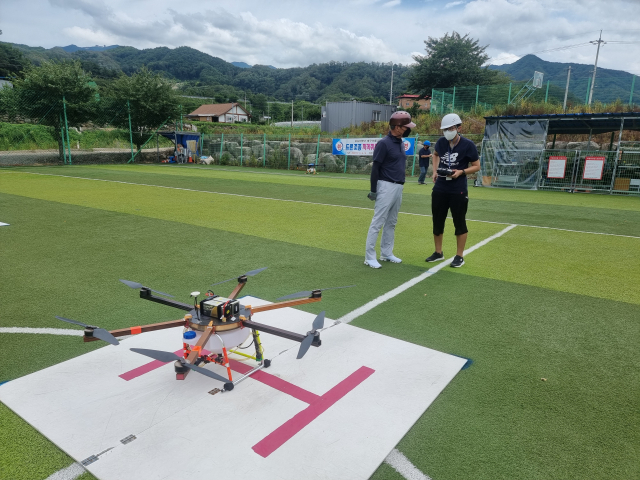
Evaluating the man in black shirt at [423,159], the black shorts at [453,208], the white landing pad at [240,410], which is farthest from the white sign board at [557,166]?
the white landing pad at [240,410]

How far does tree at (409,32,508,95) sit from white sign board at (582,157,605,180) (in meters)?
28.6

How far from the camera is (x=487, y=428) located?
2.49 metres

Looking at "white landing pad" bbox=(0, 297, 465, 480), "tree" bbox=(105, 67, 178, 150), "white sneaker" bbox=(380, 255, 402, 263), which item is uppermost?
"tree" bbox=(105, 67, 178, 150)

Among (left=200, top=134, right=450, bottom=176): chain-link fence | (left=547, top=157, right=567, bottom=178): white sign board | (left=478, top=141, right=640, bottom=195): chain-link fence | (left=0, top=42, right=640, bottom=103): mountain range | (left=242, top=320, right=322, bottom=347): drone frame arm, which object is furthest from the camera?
(left=0, top=42, right=640, bottom=103): mountain range

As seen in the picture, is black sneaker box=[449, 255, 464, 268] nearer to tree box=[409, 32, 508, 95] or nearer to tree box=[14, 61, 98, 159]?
tree box=[14, 61, 98, 159]

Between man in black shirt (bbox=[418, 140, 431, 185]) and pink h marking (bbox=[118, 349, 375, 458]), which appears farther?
man in black shirt (bbox=[418, 140, 431, 185])

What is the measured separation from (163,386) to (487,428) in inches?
84.1

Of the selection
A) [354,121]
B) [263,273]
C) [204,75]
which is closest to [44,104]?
[354,121]

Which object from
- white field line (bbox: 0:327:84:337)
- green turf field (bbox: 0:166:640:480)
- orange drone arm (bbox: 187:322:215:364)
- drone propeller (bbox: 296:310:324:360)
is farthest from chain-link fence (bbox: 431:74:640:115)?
white field line (bbox: 0:327:84:337)

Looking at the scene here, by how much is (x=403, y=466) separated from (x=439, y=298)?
2.64 m

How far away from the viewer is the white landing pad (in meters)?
2.19

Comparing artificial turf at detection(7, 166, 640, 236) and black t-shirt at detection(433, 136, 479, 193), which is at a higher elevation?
black t-shirt at detection(433, 136, 479, 193)

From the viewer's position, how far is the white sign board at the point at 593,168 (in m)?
15.7

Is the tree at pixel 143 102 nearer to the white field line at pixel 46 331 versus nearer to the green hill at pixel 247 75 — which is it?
the white field line at pixel 46 331
